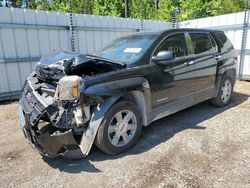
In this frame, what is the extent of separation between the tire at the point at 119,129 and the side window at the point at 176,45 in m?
1.26

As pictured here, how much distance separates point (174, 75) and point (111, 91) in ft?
A: 4.56

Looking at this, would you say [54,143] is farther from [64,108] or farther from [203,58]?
[203,58]

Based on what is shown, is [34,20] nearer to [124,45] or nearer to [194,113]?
[124,45]

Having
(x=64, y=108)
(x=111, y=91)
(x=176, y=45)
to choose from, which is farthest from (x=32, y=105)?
(x=176, y=45)

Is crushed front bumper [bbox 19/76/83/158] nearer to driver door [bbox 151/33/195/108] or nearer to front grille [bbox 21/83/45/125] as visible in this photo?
front grille [bbox 21/83/45/125]

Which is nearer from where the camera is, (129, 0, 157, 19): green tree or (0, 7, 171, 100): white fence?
(0, 7, 171, 100): white fence

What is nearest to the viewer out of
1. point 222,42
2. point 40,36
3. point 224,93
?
point 222,42

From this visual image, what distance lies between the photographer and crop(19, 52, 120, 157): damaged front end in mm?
2668

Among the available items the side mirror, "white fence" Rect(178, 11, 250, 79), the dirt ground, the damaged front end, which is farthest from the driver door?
"white fence" Rect(178, 11, 250, 79)

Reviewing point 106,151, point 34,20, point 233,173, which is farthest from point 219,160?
point 34,20

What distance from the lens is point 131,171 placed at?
9.18 feet

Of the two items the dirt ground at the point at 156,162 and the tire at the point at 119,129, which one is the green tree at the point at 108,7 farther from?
the tire at the point at 119,129

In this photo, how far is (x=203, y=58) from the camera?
4.46 meters

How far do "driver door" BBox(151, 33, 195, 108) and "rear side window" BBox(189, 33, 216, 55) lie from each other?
310 millimetres
